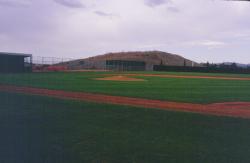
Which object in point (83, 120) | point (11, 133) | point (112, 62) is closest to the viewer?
point (11, 133)

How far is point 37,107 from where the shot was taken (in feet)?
47.7

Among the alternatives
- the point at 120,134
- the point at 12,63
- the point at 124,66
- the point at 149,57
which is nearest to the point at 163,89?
the point at 120,134

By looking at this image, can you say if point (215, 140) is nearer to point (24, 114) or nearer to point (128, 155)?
point (128, 155)

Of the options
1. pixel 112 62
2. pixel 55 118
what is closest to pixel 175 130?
pixel 55 118

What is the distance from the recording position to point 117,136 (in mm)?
9195

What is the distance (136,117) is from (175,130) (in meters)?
2.54

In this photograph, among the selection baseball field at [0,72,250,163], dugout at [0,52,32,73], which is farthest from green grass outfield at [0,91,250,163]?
dugout at [0,52,32,73]

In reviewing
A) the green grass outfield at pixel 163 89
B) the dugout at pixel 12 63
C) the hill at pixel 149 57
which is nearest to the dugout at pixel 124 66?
the dugout at pixel 12 63

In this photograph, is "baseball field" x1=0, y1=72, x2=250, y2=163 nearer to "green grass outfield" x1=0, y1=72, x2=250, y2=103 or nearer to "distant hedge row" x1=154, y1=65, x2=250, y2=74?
"green grass outfield" x1=0, y1=72, x2=250, y2=103

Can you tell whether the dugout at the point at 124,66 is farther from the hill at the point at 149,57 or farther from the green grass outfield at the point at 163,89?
the green grass outfield at the point at 163,89

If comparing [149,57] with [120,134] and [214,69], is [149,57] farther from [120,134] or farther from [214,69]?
[120,134]

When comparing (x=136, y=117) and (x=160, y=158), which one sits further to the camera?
(x=136, y=117)

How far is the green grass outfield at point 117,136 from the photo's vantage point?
7.39 m

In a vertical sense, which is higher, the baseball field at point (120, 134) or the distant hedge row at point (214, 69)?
the distant hedge row at point (214, 69)
